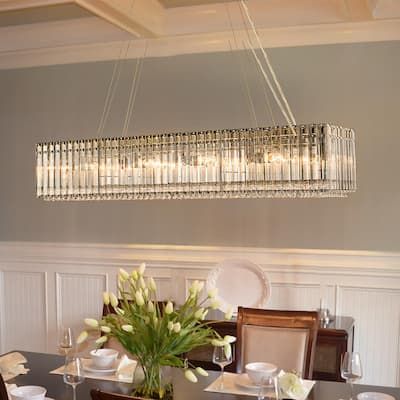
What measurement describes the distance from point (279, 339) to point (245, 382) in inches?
17.3

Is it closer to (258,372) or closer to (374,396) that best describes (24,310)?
(258,372)

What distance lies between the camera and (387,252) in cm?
393

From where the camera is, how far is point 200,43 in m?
4.29

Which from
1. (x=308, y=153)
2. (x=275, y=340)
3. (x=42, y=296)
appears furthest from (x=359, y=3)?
(x=42, y=296)

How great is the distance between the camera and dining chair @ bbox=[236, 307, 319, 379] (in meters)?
3.00

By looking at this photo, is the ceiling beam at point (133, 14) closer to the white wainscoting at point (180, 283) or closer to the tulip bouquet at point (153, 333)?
the white wainscoting at point (180, 283)

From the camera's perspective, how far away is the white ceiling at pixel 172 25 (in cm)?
375

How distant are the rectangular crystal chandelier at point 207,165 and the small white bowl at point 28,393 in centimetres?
96

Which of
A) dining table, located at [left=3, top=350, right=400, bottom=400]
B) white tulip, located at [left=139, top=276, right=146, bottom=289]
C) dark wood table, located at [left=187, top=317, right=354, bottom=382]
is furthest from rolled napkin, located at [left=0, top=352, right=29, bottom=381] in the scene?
dark wood table, located at [left=187, top=317, right=354, bottom=382]

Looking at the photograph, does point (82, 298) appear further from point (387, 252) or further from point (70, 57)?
point (387, 252)

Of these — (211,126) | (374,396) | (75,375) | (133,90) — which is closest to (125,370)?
(75,375)

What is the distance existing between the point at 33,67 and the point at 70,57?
0.37 m

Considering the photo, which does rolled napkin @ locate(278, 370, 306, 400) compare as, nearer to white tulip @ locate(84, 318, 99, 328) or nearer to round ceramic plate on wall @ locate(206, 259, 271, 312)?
white tulip @ locate(84, 318, 99, 328)

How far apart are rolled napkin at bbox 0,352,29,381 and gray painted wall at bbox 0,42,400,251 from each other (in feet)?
5.36
